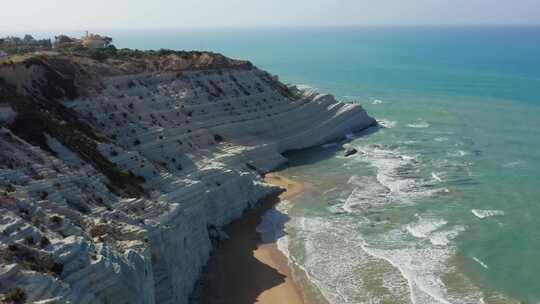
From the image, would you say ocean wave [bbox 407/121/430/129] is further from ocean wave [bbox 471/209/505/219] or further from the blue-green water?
ocean wave [bbox 471/209/505/219]

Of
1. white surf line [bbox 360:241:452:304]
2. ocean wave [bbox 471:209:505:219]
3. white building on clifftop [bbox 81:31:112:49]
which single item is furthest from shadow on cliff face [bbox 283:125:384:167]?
white building on clifftop [bbox 81:31:112:49]

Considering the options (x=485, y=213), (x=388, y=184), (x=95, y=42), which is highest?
(x=95, y=42)

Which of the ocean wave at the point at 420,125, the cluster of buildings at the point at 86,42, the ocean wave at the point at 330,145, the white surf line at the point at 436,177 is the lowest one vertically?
the ocean wave at the point at 330,145

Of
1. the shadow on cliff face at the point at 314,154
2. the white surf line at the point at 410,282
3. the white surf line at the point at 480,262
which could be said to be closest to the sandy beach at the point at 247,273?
the white surf line at the point at 410,282

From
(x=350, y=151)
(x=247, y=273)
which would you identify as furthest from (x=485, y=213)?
(x=350, y=151)

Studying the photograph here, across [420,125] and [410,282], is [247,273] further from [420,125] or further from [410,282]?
[420,125]

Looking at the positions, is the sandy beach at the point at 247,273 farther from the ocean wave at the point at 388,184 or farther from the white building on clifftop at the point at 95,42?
the white building on clifftop at the point at 95,42

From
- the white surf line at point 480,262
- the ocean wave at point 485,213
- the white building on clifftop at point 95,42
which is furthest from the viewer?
the white building on clifftop at point 95,42
